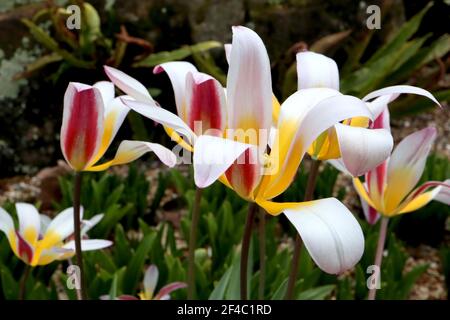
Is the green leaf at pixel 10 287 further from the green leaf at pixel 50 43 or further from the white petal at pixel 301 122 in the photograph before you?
the green leaf at pixel 50 43

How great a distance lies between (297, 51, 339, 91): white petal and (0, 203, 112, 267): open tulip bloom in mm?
350

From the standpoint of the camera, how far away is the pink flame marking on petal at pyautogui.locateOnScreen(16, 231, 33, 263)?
0.89m

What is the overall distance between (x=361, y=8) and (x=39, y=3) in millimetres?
1484

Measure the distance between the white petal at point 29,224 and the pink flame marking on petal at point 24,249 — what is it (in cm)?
3

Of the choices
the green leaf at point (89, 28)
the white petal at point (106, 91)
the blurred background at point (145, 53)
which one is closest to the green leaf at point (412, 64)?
the blurred background at point (145, 53)

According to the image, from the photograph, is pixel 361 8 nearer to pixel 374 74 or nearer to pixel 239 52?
pixel 374 74

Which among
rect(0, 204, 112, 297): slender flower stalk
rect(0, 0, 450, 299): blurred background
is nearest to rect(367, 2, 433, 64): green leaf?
rect(0, 0, 450, 299): blurred background

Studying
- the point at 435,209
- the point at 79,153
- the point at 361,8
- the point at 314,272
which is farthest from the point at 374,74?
the point at 79,153

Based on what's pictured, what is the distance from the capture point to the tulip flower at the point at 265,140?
0.53 meters

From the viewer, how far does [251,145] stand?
0.58 metres

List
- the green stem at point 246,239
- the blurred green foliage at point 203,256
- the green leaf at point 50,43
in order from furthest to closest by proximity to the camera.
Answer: the green leaf at point 50,43
the blurred green foliage at point 203,256
the green stem at point 246,239

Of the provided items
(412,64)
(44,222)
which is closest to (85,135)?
(44,222)

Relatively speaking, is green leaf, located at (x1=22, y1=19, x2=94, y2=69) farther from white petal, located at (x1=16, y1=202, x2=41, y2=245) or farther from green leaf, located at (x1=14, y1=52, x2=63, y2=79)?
white petal, located at (x1=16, y1=202, x2=41, y2=245)
